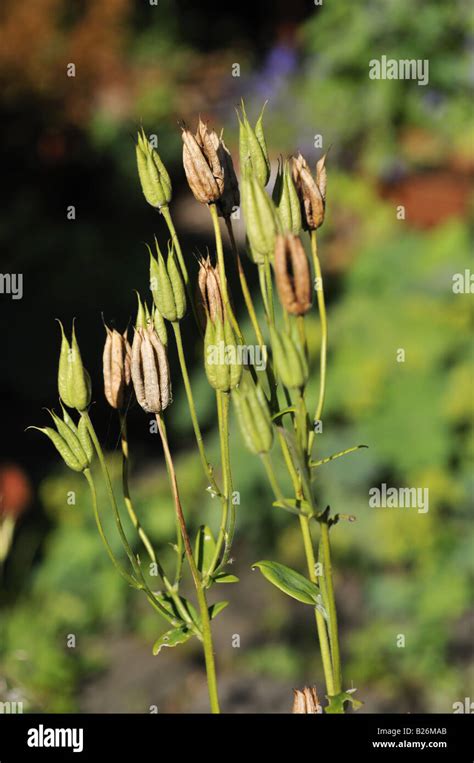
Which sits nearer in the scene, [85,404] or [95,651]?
[85,404]

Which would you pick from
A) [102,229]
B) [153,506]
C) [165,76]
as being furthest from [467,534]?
[165,76]

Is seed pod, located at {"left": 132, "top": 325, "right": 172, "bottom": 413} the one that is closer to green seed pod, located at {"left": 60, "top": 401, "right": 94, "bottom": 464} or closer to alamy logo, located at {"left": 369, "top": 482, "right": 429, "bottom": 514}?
green seed pod, located at {"left": 60, "top": 401, "right": 94, "bottom": 464}

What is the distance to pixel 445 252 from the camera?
15.7 feet

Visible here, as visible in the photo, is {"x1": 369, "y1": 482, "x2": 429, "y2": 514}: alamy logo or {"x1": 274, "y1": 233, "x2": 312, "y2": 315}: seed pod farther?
{"x1": 369, "y1": 482, "x2": 429, "y2": 514}: alamy logo

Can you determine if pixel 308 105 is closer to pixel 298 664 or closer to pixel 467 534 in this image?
pixel 467 534

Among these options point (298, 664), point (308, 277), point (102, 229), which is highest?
point (102, 229)

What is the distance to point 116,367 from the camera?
88 centimetres

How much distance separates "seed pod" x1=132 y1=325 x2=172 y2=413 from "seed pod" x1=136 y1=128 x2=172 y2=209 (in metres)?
0.14

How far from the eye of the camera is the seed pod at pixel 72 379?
0.86 metres

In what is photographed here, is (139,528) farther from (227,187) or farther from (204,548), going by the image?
(227,187)

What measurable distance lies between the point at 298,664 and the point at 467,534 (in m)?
0.84

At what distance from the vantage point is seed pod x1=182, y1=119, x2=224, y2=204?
2.80 ft

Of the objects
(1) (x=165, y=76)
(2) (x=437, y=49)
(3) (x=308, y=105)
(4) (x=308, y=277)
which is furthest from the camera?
(1) (x=165, y=76)
